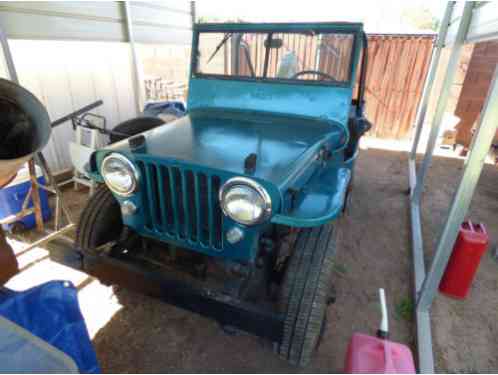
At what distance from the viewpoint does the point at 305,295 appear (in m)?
1.55

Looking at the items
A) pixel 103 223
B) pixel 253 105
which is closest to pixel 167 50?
pixel 253 105

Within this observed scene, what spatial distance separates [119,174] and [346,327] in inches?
72.9

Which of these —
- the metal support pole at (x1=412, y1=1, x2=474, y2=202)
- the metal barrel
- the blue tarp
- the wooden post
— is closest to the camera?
the blue tarp

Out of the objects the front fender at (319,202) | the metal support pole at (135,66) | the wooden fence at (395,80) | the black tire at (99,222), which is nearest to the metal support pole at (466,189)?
the front fender at (319,202)

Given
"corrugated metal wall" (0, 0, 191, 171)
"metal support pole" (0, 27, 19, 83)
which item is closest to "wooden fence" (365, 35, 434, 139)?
"corrugated metal wall" (0, 0, 191, 171)

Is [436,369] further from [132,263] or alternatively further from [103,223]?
[103,223]

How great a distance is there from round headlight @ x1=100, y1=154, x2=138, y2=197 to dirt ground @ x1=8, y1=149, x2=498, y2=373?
1.03 m

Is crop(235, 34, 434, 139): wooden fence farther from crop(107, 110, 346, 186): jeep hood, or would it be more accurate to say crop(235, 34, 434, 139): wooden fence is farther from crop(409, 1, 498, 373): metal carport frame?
crop(107, 110, 346, 186): jeep hood

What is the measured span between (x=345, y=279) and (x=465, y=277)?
0.88 m

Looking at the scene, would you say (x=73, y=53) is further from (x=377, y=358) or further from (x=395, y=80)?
(x=395, y=80)

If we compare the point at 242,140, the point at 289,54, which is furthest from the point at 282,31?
the point at 242,140

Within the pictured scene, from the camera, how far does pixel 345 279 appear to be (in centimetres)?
266

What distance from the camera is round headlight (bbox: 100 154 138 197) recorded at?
65.8 inches

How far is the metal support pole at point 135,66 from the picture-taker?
4.66 metres
